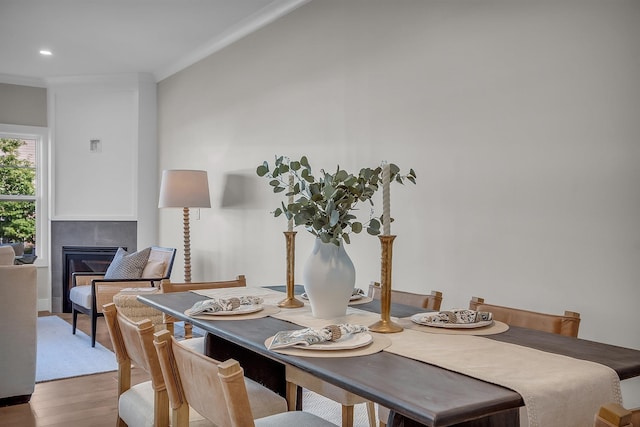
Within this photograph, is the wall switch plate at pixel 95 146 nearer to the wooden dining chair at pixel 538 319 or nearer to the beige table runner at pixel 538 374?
the wooden dining chair at pixel 538 319

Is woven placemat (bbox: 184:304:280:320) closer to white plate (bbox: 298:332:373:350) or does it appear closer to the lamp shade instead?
white plate (bbox: 298:332:373:350)

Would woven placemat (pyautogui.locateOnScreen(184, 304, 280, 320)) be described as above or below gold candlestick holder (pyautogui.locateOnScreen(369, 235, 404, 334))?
below

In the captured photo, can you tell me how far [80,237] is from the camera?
6648mm

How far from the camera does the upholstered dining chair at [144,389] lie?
5.65 ft

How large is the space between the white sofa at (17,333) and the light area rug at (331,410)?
66.1 inches

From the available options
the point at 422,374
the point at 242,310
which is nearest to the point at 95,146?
the point at 242,310

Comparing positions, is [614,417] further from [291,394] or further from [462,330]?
[291,394]

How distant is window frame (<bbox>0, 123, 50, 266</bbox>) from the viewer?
21.8 feet

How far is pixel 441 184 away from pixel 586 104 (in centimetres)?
86

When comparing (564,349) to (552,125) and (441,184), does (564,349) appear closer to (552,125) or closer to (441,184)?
(552,125)

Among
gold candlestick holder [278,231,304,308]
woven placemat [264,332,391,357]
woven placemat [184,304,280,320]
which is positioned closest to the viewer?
woven placemat [264,332,391,357]

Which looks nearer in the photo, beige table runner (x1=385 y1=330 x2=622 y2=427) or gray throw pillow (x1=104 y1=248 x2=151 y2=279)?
beige table runner (x1=385 y1=330 x2=622 y2=427)

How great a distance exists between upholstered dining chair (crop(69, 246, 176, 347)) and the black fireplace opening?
911 mm

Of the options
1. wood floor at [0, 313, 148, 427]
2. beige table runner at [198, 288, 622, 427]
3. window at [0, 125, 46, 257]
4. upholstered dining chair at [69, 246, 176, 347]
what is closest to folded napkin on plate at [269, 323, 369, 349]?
beige table runner at [198, 288, 622, 427]
